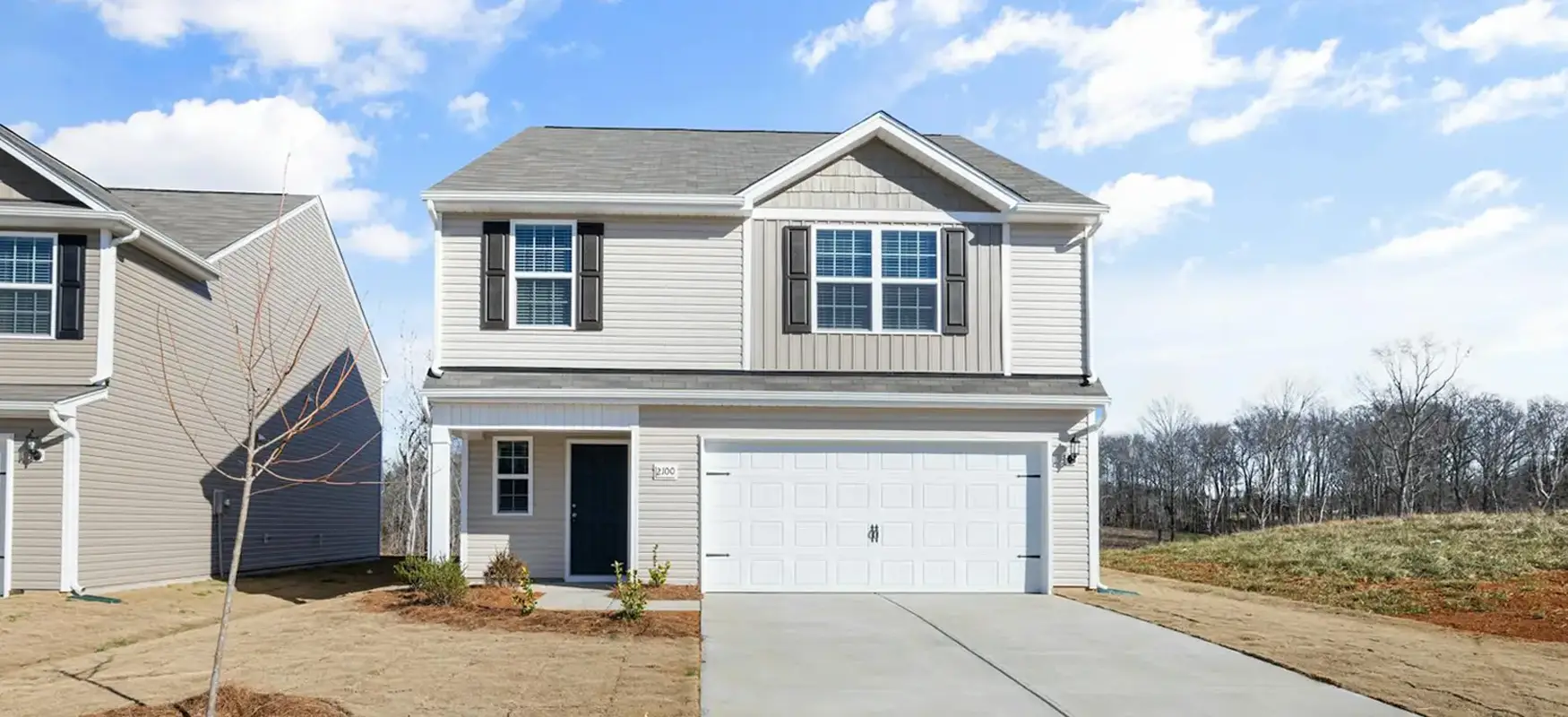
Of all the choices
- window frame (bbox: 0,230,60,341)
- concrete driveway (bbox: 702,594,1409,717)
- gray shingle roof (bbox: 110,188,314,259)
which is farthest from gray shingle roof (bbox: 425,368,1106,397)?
gray shingle roof (bbox: 110,188,314,259)

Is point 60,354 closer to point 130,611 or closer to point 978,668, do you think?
point 130,611

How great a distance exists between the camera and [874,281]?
16.8 m

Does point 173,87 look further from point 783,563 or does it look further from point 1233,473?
point 1233,473

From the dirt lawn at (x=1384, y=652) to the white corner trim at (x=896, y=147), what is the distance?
18.0ft

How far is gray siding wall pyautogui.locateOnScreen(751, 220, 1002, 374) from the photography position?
1662 centimetres

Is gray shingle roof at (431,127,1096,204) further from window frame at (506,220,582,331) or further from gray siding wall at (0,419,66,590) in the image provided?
gray siding wall at (0,419,66,590)

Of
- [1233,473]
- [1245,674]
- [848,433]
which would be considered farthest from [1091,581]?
[1233,473]

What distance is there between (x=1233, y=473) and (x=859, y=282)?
132 feet

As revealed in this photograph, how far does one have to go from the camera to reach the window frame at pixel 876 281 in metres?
16.7

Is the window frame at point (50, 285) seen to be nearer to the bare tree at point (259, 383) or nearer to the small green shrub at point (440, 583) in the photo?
the bare tree at point (259, 383)

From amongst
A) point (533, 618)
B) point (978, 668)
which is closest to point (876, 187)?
point (533, 618)

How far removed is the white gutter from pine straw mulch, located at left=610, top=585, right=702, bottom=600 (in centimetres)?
235

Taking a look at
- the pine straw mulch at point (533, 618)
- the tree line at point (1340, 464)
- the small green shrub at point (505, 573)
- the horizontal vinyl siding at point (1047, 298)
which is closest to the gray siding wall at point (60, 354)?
the pine straw mulch at point (533, 618)

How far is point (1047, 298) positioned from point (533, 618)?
8.38 meters
